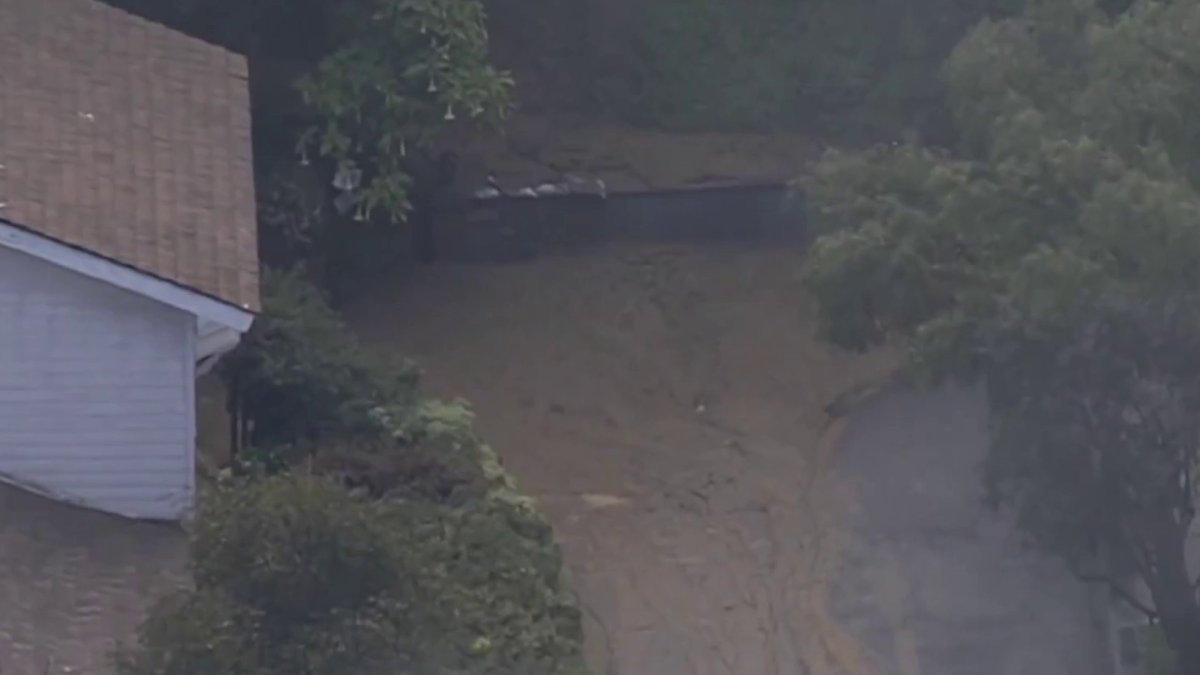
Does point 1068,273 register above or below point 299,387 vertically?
above

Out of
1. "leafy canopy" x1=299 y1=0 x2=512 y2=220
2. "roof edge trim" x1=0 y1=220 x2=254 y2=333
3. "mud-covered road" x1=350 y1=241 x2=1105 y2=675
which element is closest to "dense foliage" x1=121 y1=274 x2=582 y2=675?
"roof edge trim" x1=0 y1=220 x2=254 y2=333

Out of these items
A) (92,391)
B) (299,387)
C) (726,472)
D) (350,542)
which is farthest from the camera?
(726,472)

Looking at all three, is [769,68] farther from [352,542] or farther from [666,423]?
[352,542]

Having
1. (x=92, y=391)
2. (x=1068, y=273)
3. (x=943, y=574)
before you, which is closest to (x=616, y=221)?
(x=943, y=574)

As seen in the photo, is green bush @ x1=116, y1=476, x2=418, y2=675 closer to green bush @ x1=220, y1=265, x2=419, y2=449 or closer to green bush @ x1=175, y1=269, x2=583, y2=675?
green bush @ x1=175, y1=269, x2=583, y2=675

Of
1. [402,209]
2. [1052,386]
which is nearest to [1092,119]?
[1052,386]

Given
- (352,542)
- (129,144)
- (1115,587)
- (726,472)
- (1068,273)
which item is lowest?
(726,472)

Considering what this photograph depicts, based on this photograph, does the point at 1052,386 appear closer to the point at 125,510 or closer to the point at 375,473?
the point at 375,473
